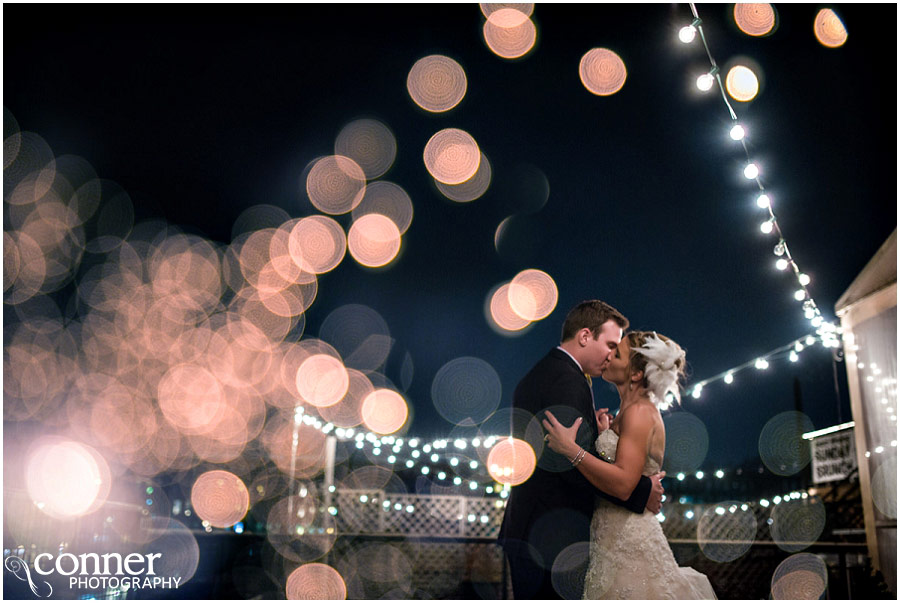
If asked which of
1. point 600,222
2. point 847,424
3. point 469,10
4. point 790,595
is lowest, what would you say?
point 790,595

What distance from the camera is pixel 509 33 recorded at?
713cm

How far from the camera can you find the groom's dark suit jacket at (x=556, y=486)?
2.98m

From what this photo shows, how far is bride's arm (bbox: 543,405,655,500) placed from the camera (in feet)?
9.53

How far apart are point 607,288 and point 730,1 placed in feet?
17.7

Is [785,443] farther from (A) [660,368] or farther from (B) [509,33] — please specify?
(A) [660,368]

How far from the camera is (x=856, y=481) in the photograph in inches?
400

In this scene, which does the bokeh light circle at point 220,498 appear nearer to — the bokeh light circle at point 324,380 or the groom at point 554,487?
the bokeh light circle at point 324,380

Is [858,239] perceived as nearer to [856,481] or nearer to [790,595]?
[856,481]

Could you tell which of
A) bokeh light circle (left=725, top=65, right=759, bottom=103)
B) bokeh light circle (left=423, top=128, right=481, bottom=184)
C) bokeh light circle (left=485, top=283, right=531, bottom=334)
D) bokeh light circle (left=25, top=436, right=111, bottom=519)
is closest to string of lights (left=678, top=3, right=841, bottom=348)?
bokeh light circle (left=725, top=65, right=759, bottom=103)

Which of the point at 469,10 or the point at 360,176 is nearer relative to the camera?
the point at 469,10

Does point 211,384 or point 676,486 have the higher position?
point 211,384

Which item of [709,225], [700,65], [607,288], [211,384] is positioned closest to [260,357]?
[211,384]

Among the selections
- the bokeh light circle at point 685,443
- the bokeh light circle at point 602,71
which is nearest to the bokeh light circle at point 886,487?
the bokeh light circle at point 602,71

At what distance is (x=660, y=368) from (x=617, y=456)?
0.52 metres
